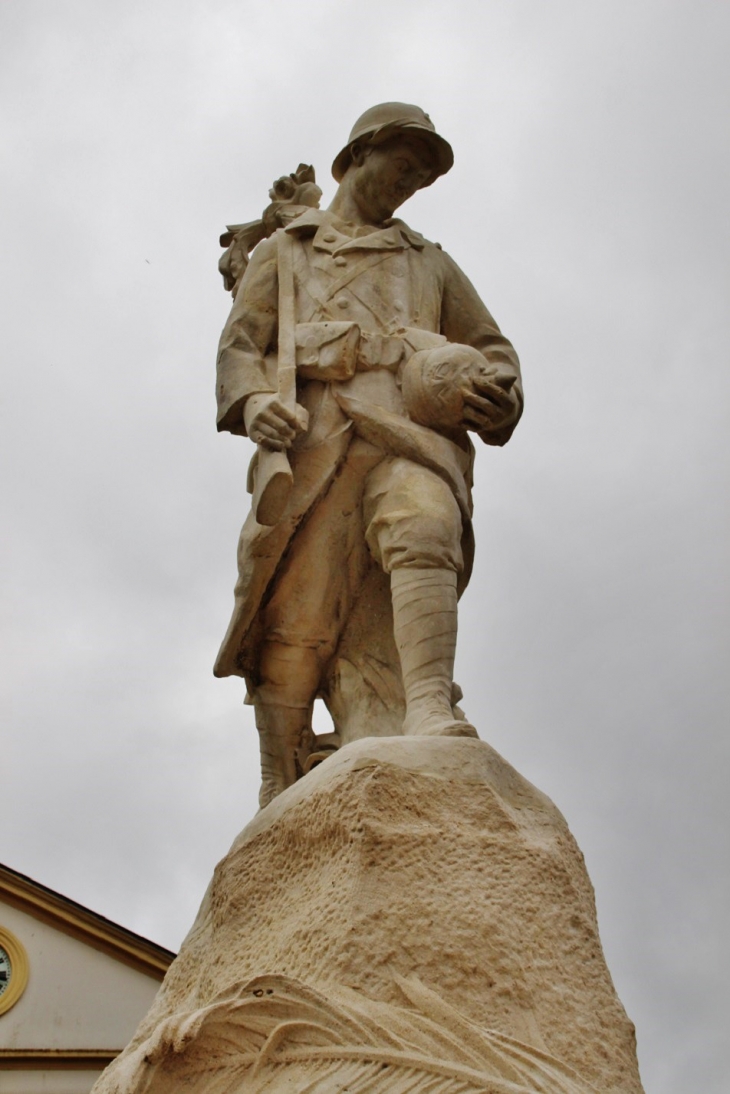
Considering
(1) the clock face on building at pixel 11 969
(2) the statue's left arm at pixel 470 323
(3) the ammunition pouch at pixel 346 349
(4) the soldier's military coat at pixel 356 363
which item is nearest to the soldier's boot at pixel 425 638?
(4) the soldier's military coat at pixel 356 363

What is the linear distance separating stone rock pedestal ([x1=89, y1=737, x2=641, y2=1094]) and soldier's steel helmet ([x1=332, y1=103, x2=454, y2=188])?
7.46 ft

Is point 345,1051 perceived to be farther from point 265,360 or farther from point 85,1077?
point 85,1077

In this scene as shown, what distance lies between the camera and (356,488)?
4.22m

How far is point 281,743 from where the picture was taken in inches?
168

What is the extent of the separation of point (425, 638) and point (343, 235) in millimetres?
1624

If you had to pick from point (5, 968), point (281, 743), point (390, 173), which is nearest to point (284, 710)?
point (281, 743)

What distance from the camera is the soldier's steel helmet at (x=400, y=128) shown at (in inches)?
179

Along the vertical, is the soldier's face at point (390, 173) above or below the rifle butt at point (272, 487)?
above

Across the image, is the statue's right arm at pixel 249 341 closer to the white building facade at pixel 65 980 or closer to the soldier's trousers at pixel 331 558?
the soldier's trousers at pixel 331 558

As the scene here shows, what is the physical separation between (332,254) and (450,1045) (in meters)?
2.83

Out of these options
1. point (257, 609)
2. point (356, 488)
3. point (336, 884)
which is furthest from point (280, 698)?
point (336, 884)

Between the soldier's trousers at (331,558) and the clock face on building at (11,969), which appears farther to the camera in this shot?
the clock face on building at (11,969)

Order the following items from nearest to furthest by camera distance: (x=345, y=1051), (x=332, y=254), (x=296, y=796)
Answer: (x=345, y=1051), (x=296, y=796), (x=332, y=254)

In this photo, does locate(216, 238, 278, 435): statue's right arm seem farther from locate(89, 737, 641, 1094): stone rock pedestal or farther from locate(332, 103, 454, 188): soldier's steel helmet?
locate(89, 737, 641, 1094): stone rock pedestal
